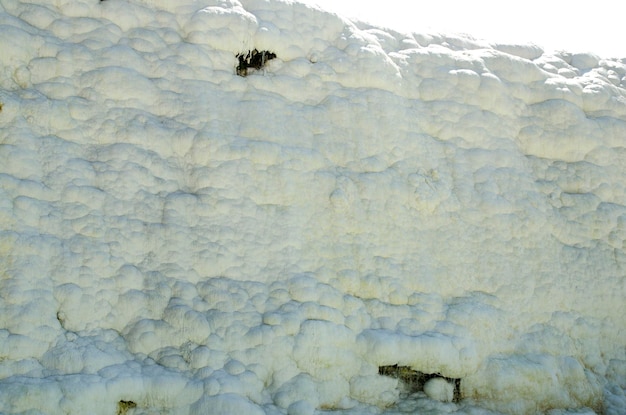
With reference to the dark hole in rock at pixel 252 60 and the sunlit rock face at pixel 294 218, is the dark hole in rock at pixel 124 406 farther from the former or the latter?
the dark hole in rock at pixel 252 60

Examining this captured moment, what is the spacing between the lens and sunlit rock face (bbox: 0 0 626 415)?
3.67 m

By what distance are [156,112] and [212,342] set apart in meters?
1.73

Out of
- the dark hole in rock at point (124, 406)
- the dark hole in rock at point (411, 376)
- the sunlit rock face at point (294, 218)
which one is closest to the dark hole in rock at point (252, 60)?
the sunlit rock face at point (294, 218)

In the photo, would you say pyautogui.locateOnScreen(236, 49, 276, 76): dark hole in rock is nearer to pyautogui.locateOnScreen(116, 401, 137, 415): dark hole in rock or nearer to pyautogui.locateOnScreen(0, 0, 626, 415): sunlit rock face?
pyautogui.locateOnScreen(0, 0, 626, 415): sunlit rock face

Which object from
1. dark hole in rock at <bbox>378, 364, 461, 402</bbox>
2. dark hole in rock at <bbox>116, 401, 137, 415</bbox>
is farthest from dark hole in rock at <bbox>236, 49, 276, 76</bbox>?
dark hole in rock at <bbox>116, 401, 137, 415</bbox>

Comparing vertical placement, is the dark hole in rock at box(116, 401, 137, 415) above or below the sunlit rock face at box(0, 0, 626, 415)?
below

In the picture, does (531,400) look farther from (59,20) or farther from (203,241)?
(59,20)

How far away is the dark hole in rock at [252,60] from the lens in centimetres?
493

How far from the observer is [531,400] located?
4.30 metres

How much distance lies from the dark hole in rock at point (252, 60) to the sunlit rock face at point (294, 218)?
40mm

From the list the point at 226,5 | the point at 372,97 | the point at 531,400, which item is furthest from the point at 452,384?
the point at 226,5

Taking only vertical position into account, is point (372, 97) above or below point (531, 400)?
above

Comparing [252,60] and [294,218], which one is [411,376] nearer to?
[294,218]

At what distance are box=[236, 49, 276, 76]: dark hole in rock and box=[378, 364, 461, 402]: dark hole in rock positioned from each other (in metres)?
2.44
